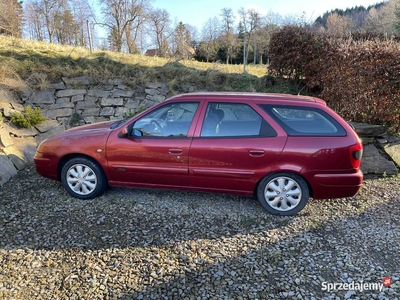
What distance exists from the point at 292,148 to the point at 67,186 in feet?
10.5

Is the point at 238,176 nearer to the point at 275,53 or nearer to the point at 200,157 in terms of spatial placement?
the point at 200,157

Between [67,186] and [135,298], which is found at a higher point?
[67,186]

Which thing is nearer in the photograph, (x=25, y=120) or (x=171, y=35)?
(x=25, y=120)

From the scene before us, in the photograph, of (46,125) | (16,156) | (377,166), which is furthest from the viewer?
(46,125)

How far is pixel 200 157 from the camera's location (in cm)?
390

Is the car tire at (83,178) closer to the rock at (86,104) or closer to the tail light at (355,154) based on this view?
the tail light at (355,154)

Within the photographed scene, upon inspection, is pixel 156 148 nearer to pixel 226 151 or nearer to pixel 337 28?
pixel 226 151

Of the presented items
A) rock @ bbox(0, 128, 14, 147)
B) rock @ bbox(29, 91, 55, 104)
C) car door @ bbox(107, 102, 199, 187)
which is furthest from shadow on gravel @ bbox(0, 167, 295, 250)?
rock @ bbox(29, 91, 55, 104)

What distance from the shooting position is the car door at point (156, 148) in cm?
396

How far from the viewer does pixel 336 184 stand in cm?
373

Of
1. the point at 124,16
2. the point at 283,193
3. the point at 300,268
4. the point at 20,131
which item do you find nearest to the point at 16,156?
the point at 20,131

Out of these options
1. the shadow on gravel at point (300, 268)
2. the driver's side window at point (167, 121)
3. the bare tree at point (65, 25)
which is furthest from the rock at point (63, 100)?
the bare tree at point (65, 25)

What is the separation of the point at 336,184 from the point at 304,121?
2.94 feet

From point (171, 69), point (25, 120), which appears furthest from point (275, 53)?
point (25, 120)
